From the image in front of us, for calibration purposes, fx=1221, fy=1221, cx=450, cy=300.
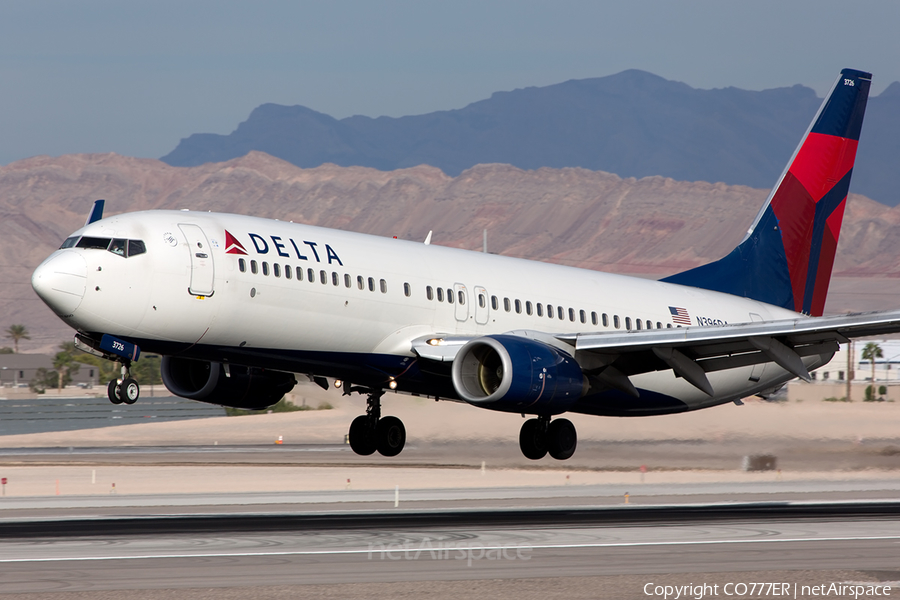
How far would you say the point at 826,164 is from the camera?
43094 mm

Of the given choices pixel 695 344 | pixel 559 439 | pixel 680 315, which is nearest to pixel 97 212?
pixel 559 439

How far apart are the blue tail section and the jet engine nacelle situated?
15.6 m

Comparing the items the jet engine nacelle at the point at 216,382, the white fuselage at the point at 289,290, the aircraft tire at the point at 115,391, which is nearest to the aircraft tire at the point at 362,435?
the jet engine nacelle at the point at 216,382

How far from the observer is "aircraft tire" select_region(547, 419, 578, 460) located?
3356 cm

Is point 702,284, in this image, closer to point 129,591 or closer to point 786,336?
point 786,336

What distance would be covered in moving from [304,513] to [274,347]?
404 inches

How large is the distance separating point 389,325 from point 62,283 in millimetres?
8134

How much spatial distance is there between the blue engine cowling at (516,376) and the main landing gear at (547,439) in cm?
274

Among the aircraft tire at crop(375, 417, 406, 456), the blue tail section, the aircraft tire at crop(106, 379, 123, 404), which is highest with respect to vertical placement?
the blue tail section

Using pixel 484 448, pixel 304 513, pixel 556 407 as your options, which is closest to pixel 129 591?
pixel 556 407

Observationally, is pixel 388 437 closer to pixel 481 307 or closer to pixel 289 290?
pixel 481 307

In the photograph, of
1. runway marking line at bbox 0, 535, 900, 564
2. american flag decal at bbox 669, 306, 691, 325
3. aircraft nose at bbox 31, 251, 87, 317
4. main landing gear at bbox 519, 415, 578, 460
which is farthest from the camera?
american flag decal at bbox 669, 306, 691, 325

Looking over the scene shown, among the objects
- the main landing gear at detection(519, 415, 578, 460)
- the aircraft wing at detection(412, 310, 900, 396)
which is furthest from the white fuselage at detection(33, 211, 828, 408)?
the main landing gear at detection(519, 415, 578, 460)

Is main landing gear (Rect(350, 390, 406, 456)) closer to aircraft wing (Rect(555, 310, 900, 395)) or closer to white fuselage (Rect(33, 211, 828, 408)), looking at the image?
white fuselage (Rect(33, 211, 828, 408))
